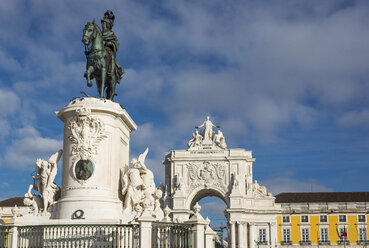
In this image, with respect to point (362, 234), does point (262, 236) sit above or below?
below

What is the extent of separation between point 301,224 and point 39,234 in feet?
208

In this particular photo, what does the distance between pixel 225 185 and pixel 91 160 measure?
191ft

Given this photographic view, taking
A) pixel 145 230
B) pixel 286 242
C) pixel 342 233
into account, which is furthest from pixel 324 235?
pixel 145 230

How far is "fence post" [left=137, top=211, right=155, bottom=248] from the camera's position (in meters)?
12.9

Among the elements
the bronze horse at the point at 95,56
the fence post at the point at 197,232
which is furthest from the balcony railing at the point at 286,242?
the fence post at the point at 197,232

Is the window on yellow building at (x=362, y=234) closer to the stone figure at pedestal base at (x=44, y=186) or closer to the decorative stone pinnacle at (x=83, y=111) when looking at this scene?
the stone figure at pedestal base at (x=44, y=186)

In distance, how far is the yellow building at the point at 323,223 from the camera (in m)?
71.1

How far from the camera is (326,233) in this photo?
71750mm

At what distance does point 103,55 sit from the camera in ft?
53.0

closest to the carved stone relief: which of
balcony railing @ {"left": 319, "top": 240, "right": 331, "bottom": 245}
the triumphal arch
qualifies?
the triumphal arch

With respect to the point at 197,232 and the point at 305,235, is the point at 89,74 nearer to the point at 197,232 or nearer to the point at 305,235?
the point at 197,232

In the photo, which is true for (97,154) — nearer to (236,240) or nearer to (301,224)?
(236,240)

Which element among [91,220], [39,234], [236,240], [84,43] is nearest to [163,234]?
[91,220]

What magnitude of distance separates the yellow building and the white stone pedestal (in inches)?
2355
